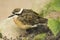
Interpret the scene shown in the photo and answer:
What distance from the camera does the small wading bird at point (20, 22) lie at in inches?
50.9

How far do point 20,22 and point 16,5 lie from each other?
1.02ft

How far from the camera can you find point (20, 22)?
1316 mm

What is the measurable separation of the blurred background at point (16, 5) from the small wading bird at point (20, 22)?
0.07 metres

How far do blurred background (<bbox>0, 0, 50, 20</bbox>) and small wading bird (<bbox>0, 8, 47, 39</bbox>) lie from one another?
75mm

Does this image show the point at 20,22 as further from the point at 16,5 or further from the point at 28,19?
the point at 16,5

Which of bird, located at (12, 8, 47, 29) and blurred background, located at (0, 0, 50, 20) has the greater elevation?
blurred background, located at (0, 0, 50, 20)

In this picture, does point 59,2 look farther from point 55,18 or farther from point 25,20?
point 25,20

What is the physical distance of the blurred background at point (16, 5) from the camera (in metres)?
1.41

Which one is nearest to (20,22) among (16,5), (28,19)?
(28,19)

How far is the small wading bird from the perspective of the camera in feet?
4.24

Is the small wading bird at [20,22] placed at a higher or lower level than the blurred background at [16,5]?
lower

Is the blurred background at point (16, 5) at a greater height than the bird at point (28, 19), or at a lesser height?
greater

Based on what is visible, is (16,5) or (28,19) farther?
(16,5)

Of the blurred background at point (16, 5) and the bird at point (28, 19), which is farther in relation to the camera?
the blurred background at point (16, 5)
